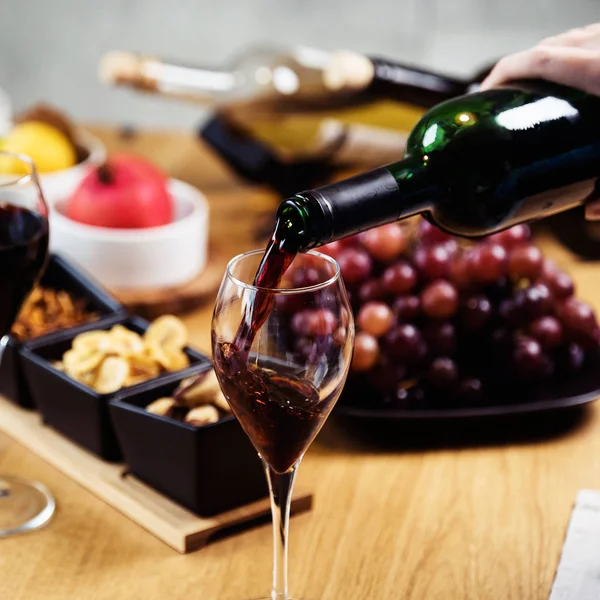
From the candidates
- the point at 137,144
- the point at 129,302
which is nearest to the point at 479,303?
the point at 129,302

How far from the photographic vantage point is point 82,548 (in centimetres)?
85

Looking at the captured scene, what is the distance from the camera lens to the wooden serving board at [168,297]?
1272mm

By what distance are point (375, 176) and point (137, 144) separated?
4.01 feet

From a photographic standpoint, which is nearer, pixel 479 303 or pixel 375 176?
pixel 375 176

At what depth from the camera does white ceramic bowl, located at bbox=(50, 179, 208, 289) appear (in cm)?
129

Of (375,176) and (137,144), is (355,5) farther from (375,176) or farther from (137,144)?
(375,176)

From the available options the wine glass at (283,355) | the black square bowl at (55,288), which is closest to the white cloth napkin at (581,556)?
the wine glass at (283,355)

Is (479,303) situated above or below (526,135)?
below

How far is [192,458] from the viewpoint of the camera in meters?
0.85

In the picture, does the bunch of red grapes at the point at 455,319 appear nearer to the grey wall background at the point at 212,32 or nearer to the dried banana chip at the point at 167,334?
the dried banana chip at the point at 167,334

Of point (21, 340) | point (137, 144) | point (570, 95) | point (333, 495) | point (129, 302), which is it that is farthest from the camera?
point (137, 144)

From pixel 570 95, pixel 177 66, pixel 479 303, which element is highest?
pixel 570 95

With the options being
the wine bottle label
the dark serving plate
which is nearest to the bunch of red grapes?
the dark serving plate

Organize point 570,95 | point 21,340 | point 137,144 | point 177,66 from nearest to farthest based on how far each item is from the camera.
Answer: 1. point 570,95
2. point 21,340
3. point 177,66
4. point 137,144
